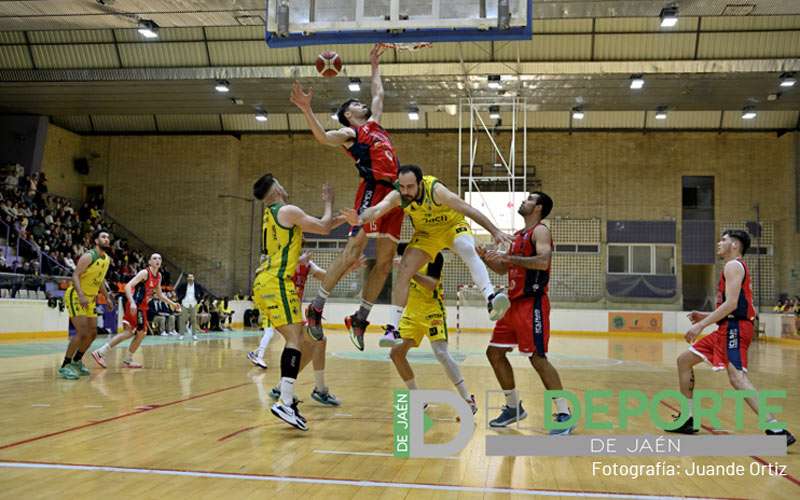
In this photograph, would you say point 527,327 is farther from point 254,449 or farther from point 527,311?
point 254,449

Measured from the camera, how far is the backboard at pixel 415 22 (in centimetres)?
869

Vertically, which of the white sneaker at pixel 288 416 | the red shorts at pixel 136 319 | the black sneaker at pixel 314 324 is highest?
the black sneaker at pixel 314 324

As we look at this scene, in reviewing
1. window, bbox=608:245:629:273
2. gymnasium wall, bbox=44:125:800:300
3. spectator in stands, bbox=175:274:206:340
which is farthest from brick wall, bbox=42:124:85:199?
window, bbox=608:245:629:273

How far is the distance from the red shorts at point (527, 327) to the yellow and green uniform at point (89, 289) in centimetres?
661

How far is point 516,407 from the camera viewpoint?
6.28m

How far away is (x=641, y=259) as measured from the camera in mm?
28516

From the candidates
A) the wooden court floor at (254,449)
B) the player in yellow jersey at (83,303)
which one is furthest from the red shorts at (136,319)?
the player in yellow jersey at (83,303)

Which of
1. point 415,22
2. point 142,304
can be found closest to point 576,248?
point 142,304

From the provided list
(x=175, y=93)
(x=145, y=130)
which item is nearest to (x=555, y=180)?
(x=175, y=93)

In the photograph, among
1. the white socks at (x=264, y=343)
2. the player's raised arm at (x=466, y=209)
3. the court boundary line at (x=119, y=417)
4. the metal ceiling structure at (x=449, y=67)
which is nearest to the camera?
the court boundary line at (x=119, y=417)

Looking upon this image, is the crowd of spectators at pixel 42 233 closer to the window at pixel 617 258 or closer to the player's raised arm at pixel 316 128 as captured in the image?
the player's raised arm at pixel 316 128

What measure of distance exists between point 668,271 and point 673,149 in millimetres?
5407

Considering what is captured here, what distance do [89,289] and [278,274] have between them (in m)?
5.27

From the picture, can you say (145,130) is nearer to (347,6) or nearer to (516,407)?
(347,6)
